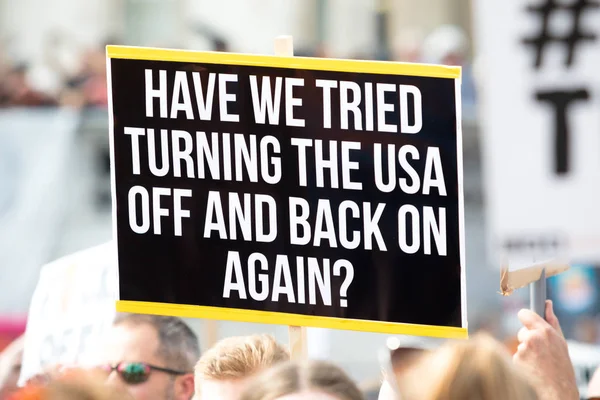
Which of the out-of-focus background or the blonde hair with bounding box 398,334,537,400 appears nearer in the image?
the blonde hair with bounding box 398,334,537,400

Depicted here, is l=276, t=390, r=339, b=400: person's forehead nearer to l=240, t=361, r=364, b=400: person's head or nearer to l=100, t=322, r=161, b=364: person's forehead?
l=240, t=361, r=364, b=400: person's head

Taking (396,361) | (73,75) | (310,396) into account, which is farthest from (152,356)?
(73,75)

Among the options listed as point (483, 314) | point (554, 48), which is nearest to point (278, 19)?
point (483, 314)

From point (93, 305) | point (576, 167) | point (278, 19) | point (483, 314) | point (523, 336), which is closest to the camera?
point (523, 336)

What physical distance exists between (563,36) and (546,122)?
0.86 ft

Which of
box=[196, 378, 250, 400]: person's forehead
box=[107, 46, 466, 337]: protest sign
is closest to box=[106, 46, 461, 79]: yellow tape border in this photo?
box=[107, 46, 466, 337]: protest sign

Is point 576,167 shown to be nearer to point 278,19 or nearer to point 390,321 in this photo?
point 390,321

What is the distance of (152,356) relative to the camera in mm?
3291

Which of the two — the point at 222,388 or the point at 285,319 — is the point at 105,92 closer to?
the point at 285,319

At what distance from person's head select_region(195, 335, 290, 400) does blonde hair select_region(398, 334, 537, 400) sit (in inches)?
24.9

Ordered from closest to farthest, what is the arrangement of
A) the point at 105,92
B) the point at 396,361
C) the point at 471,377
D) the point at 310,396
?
the point at 471,377
the point at 310,396
the point at 396,361
the point at 105,92

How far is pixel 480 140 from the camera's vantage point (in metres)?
13.0

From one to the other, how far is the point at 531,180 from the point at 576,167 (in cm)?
14

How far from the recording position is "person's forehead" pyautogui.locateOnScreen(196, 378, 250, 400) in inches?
110
